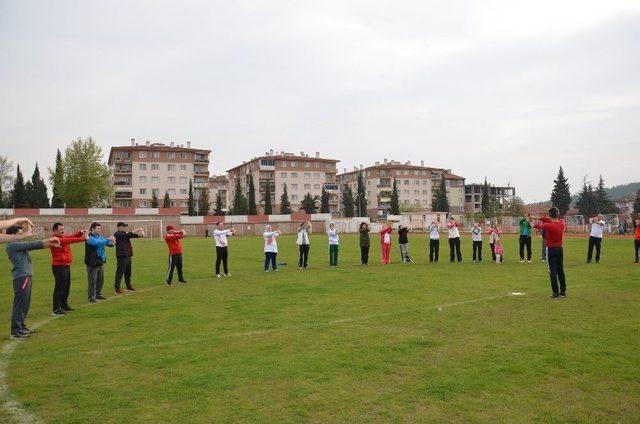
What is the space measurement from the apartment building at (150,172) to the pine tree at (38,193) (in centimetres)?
1216

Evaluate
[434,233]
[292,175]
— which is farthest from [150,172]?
[434,233]

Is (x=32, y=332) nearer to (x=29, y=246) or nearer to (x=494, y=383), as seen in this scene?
(x=29, y=246)

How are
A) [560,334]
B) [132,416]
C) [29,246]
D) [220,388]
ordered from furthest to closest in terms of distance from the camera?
1. [29,246]
2. [560,334]
3. [220,388]
4. [132,416]

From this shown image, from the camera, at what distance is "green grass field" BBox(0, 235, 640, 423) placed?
206 inches

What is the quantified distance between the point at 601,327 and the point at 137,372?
293 inches

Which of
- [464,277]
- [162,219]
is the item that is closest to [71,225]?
[162,219]

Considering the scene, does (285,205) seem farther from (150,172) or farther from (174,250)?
(174,250)

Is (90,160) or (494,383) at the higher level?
(90,160)

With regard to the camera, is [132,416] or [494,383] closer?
[132,416]

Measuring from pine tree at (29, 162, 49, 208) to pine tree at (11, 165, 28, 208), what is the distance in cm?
143

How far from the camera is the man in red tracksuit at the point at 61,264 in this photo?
35.7 feet

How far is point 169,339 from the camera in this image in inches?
331

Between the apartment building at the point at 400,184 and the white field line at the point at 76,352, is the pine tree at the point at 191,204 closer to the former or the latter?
the apartment building at the point at 400,184

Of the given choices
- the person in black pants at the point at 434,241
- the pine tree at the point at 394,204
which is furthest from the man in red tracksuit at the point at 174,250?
the pine tree at the point at 394,204
